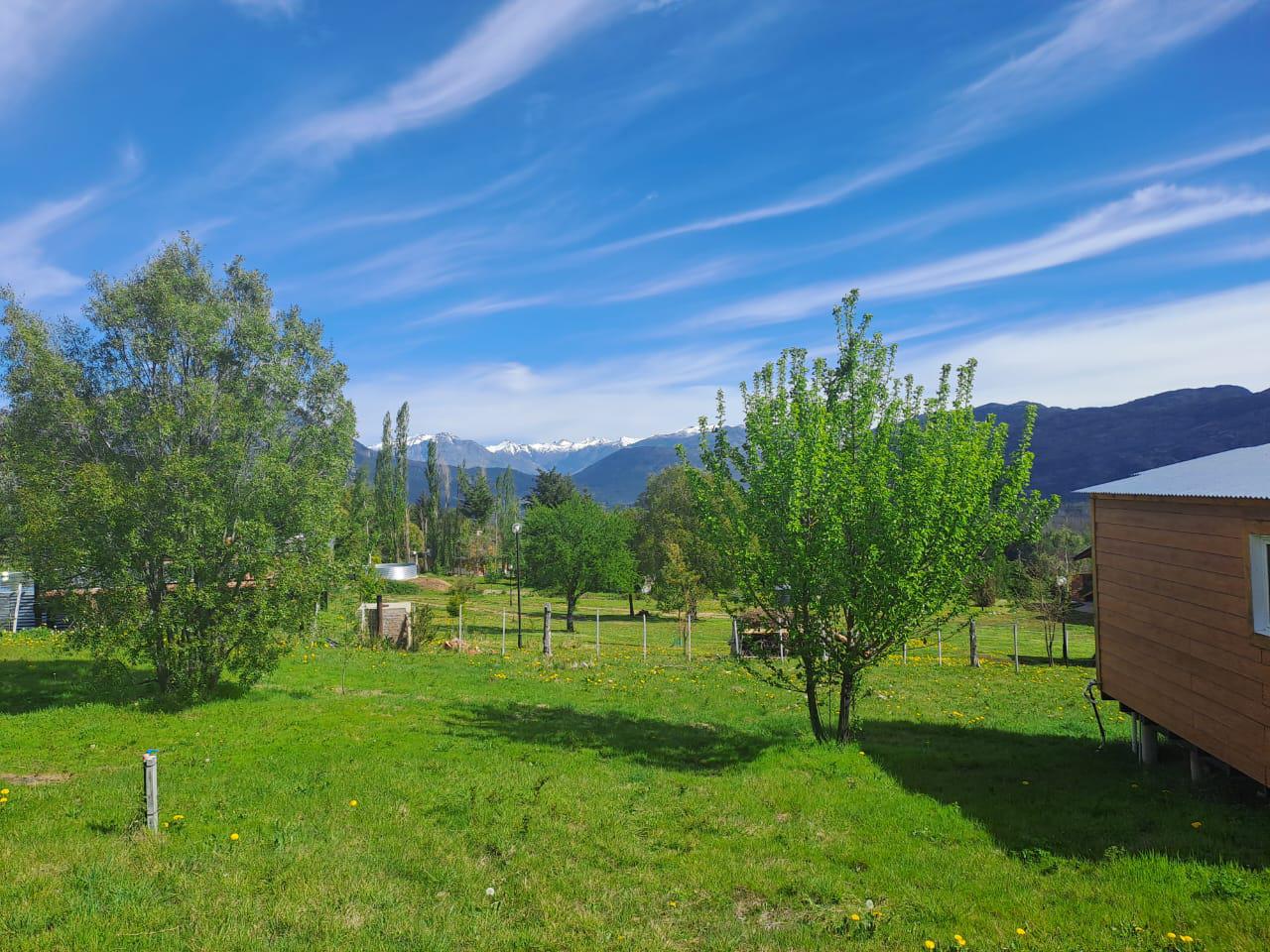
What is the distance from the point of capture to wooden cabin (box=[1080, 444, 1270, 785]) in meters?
9.59

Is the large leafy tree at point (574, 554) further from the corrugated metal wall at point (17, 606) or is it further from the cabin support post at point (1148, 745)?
the cabin support post at point (1148, 745)

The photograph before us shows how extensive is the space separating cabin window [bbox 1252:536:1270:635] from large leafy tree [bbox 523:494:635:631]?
143 feet

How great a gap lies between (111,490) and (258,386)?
4.46 meters

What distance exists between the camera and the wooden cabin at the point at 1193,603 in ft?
31.4

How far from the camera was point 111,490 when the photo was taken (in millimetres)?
16750

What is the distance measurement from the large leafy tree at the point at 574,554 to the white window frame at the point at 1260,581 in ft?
143

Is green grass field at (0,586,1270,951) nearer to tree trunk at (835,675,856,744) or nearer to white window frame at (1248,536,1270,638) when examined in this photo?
tree trunk at (835,675,856,744)

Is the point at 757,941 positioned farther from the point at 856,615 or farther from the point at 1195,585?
the point at 1195,585

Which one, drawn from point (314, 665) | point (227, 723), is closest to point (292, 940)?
point (227, 723)

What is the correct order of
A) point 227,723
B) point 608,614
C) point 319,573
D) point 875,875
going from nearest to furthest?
point 875,875
point 227,723
point 319,573
point 608,614

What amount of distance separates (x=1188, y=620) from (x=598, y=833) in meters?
9.48

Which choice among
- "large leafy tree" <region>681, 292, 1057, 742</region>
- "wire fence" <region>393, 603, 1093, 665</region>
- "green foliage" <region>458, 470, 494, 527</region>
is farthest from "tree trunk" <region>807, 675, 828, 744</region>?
"green foliage" <region>458, 470, 494, 527</region>

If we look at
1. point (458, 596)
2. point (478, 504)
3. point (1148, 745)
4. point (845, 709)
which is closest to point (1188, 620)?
point (1148, 745)

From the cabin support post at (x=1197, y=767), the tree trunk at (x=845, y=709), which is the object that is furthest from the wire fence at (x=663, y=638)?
the cabin support post at (x=1197, y=767)
